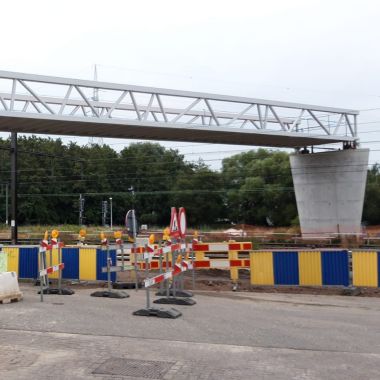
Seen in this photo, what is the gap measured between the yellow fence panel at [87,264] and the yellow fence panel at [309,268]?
5685mm

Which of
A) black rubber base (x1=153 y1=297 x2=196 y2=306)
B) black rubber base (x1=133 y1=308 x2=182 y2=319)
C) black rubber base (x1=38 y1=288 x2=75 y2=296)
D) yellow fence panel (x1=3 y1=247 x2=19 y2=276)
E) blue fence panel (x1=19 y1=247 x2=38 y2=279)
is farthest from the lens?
yellow fence panel (x1=3 y1=247 x2=19 y2=276)

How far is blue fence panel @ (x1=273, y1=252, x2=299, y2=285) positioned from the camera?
13.7 m

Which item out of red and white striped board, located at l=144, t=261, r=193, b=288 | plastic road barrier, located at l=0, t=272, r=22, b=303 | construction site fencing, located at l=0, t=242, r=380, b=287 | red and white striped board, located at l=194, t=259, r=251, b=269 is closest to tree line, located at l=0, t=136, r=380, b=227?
red and white striped board, located at l=194, t=259, r=251, b=269

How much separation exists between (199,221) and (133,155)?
53.3 ft

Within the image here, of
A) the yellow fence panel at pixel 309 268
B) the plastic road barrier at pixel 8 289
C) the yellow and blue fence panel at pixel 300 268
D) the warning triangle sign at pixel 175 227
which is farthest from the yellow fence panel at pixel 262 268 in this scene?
the plastic road barrier at pixel 8 289

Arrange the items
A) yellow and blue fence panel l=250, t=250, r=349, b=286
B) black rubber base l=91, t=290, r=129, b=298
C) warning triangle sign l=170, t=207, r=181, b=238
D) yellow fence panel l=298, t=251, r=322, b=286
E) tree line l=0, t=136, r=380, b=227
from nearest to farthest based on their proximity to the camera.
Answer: warning triangle sign l=170, t=207, r=181, b=238, black rubber base l=91, t=290, r=129, b=298, yellow and blue fence panel l=250, t=250, r=349, b=286, yellow fence panel l=298, t=251, r=322, b=286, tree line l=0, t=136, r=380, b=227

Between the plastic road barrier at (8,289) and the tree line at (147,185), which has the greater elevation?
the tree line at (147,185)

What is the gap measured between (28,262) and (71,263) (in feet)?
4.63

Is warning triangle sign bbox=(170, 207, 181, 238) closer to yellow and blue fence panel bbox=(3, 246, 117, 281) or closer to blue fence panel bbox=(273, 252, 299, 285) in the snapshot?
blue fence panel bbox=(273, 252, 299, 285)

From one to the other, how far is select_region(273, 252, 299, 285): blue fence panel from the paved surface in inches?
64.1

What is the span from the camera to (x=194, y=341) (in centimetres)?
809

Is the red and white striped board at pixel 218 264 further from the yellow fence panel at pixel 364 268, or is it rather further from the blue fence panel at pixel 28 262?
the blue fence panel at pixel 28 262

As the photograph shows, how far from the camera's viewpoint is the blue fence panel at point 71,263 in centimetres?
1547

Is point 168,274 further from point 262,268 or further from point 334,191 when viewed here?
point 334,191
